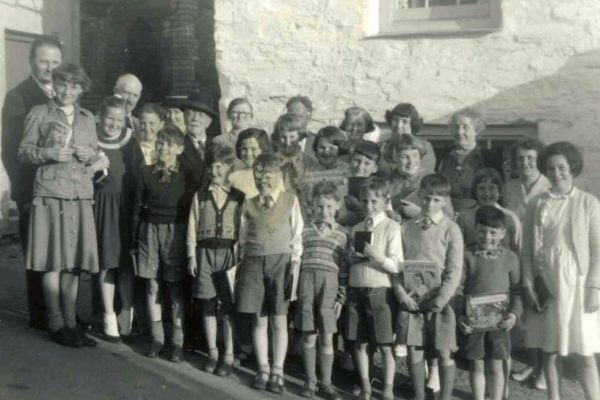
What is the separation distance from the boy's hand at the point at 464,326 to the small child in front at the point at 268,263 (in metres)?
0.97

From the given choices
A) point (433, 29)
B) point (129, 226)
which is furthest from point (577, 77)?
point (129, 226)

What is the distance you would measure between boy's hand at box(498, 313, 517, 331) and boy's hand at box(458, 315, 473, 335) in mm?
169

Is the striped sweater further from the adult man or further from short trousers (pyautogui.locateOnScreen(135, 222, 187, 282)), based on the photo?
the adult man

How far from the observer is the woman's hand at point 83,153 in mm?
5023

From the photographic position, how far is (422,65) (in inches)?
257

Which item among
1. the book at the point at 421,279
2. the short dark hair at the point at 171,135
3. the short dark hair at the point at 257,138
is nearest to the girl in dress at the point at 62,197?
the short dark hair at the point at 171,135

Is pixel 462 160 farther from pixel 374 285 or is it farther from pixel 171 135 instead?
pixel 171 135

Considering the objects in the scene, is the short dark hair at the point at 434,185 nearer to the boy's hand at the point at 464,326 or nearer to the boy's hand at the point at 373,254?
the boy's hand at the point at 373,254

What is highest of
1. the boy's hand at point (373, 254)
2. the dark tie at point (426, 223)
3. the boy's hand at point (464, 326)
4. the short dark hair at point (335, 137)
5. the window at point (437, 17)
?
the window at point (437, 17)

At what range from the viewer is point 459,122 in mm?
5332

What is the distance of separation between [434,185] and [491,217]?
36 cm

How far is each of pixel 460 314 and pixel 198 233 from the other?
1630mm

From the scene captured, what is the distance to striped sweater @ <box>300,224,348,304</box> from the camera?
471cm

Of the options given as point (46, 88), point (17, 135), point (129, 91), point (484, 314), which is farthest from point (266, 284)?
point (46, 88)
